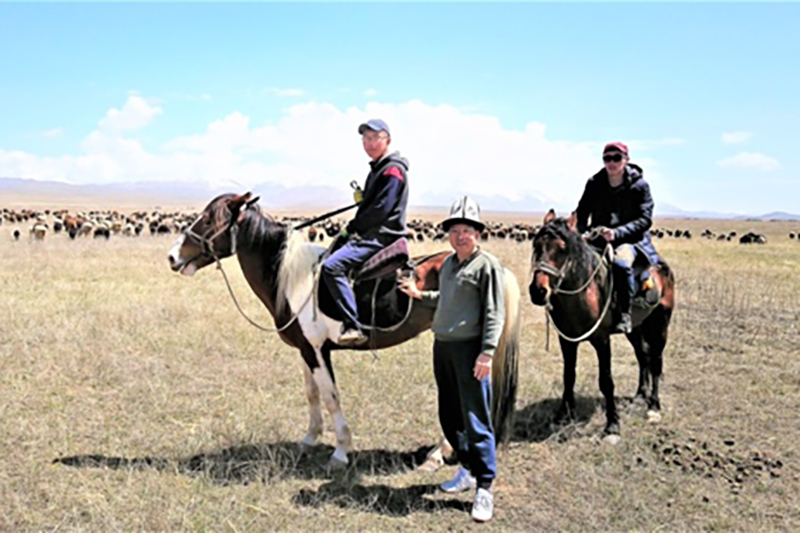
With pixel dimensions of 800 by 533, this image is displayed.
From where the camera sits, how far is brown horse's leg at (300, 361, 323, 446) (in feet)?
19.5

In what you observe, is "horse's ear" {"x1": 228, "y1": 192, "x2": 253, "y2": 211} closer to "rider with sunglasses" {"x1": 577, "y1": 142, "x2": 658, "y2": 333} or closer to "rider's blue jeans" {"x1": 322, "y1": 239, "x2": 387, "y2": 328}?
"rider's blue jeans" {"x1": 322, "y1": 239, "x2": 387, "y2": 328}

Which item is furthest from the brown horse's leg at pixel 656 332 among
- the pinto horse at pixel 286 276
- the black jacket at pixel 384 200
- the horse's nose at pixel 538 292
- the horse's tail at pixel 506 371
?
the black jacket at pixel 384 200

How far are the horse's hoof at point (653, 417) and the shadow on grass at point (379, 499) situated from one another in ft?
9.27

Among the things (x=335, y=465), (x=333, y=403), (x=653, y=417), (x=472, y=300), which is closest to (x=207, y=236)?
(x=333, y=403)

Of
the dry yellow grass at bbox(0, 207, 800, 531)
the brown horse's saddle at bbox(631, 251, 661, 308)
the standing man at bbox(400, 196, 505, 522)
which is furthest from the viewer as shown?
the brown horse's saddle at bbox(631, 251, 661, 308)

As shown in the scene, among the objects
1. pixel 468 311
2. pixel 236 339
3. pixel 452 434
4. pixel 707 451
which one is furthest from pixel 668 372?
pixel 236 339

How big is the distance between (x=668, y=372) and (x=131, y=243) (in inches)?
973

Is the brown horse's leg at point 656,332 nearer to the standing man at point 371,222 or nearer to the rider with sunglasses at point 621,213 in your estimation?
the rider with sunglasses at point 621,213

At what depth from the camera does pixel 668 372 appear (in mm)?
8625

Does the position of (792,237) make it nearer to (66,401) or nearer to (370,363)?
(370,363)

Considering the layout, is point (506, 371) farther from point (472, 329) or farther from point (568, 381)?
point (568, 381)

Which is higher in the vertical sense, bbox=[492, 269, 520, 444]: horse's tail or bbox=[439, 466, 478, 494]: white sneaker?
bbox=[492, 269, 520, 444]: horse's tail

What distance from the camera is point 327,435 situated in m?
6.33

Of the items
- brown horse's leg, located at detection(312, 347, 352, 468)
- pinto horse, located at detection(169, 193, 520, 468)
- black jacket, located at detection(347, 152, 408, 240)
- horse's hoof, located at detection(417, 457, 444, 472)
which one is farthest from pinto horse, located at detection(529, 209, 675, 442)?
brown horse's leg, located at detection(312, 347, 352, 468)
